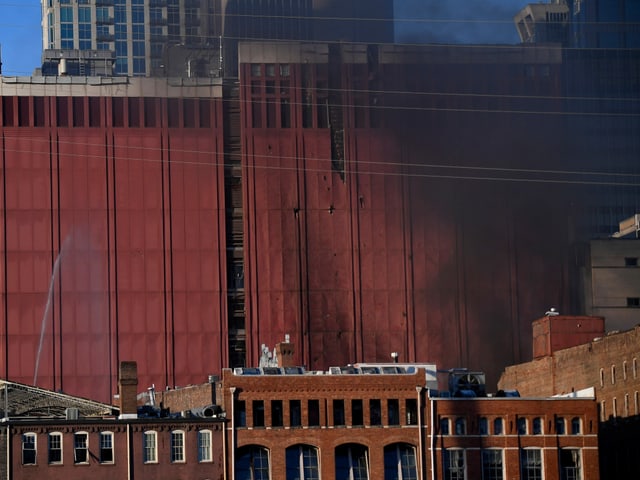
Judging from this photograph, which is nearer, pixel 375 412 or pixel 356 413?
pixel 356 413

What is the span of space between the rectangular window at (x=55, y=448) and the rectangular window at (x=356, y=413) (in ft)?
58.7

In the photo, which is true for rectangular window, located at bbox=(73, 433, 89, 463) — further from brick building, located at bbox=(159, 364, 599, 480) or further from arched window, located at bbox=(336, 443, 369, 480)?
arched window, located at bbox=(336, 443, 369, 480)

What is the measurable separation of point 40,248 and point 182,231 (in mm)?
12630

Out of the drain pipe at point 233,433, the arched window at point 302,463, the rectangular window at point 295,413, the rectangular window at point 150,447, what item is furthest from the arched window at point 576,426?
the rectangular window at point 150,447

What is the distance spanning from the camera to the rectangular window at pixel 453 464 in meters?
128

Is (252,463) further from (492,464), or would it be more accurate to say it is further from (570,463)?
(570,463)

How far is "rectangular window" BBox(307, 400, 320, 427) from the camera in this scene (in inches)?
5037

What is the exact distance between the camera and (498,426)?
130 meters

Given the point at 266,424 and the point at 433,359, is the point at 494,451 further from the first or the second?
the point at 433,359

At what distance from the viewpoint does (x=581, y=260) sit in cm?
19612

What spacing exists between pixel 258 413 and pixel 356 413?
5.94m

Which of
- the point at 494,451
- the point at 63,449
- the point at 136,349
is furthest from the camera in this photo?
the point at 136,349

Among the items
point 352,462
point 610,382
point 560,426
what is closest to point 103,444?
point 352,462

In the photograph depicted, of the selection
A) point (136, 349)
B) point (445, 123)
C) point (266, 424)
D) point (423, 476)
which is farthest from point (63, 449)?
point (445, 123)
